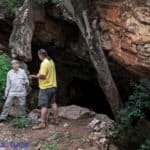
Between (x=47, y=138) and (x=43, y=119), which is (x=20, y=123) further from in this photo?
(x=47, y=138)

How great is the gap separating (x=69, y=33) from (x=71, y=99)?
282 cm

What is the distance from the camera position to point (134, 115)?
830 cm

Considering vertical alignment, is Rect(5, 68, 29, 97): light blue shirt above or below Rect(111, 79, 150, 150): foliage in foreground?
above

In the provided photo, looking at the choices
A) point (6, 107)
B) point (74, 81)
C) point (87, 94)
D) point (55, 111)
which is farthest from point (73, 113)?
point (87, 94)

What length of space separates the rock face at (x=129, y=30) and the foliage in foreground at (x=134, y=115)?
0.38m

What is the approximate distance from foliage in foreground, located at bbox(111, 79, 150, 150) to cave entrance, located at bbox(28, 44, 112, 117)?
3.98m

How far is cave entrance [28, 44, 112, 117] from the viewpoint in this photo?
41.4 ft

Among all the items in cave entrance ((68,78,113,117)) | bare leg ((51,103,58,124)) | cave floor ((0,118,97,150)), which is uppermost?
bare leg ((51,103,58,124))

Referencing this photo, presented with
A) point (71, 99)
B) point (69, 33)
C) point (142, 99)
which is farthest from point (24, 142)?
point (71, 99)

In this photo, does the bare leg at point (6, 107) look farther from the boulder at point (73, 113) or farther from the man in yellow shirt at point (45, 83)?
the boulder at point (73, 113)

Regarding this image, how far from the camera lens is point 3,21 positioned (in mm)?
11508

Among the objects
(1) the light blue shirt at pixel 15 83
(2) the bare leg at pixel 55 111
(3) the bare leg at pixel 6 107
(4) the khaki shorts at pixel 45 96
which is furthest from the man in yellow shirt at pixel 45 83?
(3) the bare leg at pixel 6 107

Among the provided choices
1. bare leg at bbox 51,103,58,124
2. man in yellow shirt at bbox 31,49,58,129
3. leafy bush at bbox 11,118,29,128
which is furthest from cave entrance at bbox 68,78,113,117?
man in yellow shirt at bbox 31,49,58,129

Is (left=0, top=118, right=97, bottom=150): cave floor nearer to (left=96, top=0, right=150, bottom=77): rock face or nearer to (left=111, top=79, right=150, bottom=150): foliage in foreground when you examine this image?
(left=111, top=79, right=150, bottom=150): foliage in foreground
